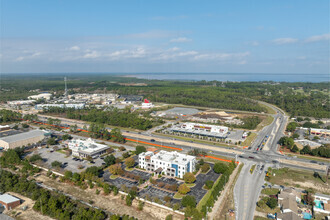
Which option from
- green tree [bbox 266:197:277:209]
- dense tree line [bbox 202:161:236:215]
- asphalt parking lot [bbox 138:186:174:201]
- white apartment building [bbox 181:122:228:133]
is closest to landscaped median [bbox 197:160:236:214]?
dense tree line [bbox 202:161:236:215]

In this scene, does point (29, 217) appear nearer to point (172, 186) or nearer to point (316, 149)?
point (172, 186)

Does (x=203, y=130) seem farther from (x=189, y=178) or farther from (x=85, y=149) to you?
(x=85, y=149)

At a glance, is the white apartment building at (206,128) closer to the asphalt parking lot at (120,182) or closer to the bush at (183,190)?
the bush at (183,190)

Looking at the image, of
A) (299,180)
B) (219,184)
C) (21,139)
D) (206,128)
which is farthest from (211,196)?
(21,139)

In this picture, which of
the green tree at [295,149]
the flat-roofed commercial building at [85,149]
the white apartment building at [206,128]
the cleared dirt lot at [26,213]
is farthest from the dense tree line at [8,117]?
the green tree at [295,149]

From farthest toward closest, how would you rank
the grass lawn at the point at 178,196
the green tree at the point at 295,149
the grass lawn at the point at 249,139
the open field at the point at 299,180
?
the grass lawn at the point at 249,139, the green tree at the point at 295,149, the open field at the point at 299,180, the grass lawn at the point at 178,196
